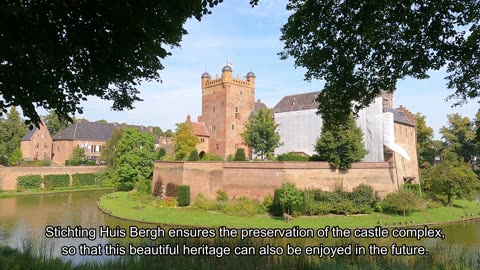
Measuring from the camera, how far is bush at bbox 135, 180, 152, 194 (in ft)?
105

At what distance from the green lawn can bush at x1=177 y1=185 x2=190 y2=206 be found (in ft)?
3.22

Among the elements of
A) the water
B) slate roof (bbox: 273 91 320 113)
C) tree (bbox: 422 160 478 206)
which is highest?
slate roof (bbox: 273 91 320 113)

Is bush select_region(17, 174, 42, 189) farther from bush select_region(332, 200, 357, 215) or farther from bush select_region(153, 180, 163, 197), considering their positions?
bush select_region(332, 200, 357, 215)

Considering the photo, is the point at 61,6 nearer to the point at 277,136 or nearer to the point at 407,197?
the point at 407,197

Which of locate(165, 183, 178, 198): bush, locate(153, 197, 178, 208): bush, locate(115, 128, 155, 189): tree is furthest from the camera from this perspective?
locate(115, 128, 155, 189): tree

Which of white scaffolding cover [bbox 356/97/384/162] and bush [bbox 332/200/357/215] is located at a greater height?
white scaffolding cover [bbox 356/97/384/162]

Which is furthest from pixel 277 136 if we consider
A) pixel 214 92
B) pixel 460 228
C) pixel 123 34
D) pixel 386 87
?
pixel 123 34

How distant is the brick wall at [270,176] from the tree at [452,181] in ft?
12.8

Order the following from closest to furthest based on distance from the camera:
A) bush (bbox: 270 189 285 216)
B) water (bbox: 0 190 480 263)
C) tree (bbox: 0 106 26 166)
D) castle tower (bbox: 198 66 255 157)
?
1. water (bbox: 0 190 480 263)
2. bush (bbox: 270 189 285 216)
3. castle tower (bbox: 198 66 255 157)
4. tree (bbox: 0 106 26 166)

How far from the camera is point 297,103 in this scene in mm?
37250

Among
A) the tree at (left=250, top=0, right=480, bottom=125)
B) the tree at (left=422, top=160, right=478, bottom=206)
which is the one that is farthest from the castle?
A: the tree at (left=250, top=0, right=480, bottom=125)

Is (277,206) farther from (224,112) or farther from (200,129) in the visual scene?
(200,129)

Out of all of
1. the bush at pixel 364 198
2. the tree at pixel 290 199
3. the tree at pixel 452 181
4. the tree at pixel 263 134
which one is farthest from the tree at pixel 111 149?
the tree at pixel 452 181

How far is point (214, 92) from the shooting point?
4369 centimetres
